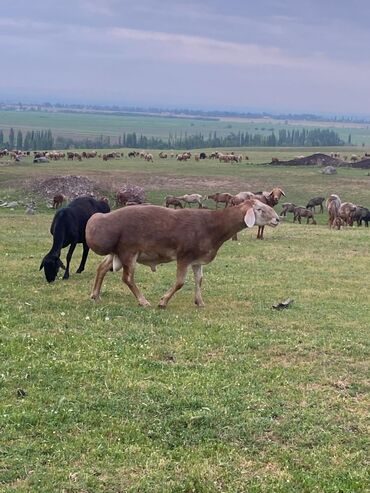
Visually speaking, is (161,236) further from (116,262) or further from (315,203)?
(315,203)

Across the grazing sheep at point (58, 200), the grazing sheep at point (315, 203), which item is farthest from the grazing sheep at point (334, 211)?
the grazing sheep at point (58, 200)

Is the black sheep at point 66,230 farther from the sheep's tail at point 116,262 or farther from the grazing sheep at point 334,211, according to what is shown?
the grazing sheep at point 334,211

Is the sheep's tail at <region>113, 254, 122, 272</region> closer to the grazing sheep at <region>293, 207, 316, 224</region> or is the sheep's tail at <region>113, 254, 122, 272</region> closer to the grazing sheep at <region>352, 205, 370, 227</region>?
the grazing sheep at <region>352, 205, 370, 227</region>

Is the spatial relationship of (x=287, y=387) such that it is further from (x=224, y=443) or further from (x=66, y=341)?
(x=66, y=341)

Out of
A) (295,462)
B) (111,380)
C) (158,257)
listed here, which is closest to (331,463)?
(295,462)

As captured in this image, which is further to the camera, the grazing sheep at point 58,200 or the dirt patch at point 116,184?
the dirt patch at point 116,184

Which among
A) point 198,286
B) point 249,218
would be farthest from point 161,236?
point 249,218

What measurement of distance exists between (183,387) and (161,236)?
4.44m

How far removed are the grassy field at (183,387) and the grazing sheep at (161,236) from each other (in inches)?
25.8

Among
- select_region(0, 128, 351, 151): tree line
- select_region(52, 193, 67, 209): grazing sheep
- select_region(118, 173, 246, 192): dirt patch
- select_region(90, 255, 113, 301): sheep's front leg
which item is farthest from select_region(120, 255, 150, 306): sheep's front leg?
select_region(0, 128, 351, 151): tree line

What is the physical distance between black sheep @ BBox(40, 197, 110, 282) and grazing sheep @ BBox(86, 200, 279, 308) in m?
1.93

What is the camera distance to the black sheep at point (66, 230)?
554 inches

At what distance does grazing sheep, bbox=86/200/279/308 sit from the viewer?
11938 millimetres

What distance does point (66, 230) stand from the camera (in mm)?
14633
